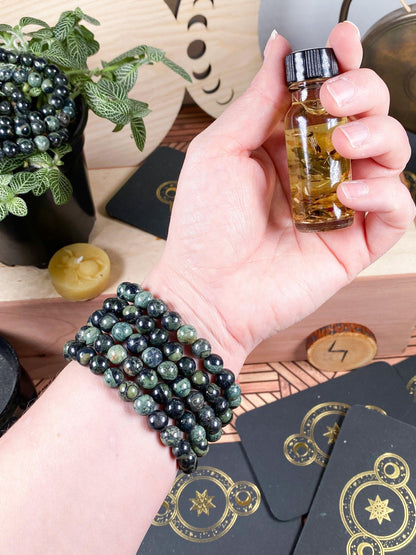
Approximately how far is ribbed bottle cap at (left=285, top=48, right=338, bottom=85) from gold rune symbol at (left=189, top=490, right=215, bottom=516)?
0.49 m

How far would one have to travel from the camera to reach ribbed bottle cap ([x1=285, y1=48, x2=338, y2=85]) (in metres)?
0.44

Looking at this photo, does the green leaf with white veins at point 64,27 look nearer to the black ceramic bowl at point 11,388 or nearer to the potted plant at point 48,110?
the potted plant at point 48,110

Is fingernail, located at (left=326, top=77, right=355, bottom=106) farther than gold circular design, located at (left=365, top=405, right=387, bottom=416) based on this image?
No

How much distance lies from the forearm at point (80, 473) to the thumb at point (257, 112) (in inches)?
10.7

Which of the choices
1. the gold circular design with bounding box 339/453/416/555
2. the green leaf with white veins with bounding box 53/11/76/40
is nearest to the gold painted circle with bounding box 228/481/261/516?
the gold circular design with bounding box 339/453/416/555

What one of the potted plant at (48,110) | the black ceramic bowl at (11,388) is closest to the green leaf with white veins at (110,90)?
→ the potted plant at (48,110)

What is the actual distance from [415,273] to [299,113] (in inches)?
11.6

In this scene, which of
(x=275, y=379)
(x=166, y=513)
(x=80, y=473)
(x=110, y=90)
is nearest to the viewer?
(x=80, y=473)

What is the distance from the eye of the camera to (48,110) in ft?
1.67

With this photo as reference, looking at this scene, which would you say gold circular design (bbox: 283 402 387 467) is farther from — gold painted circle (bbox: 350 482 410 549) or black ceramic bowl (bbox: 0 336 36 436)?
black ceramic bowl (bbox: 0 336 36 436)

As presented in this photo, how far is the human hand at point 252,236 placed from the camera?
518mm

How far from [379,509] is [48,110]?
1.89 feet

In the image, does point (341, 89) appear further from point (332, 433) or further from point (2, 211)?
point (332, 433)

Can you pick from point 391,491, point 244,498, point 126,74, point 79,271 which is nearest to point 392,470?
point 391,491
